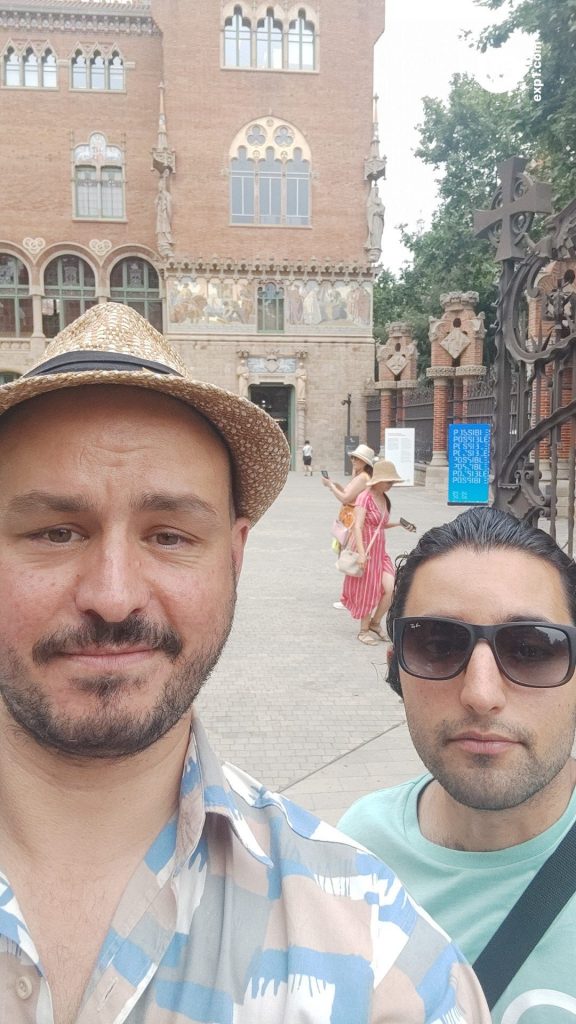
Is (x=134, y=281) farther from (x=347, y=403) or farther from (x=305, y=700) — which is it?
(x=305, y=700)

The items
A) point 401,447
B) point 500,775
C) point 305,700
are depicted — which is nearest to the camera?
point 500,775

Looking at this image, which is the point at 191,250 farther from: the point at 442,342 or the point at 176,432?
the point at 176,432

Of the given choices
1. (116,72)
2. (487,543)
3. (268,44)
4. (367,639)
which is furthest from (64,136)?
(487,543)

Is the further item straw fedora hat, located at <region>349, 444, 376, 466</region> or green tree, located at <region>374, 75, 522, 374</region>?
green tree, located at <region>374, 75, 522, 374</region>

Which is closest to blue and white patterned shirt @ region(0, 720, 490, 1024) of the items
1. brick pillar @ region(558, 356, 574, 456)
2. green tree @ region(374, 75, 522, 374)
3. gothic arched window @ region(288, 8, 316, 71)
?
brick pillar @ region(558, 356, 574, 456)

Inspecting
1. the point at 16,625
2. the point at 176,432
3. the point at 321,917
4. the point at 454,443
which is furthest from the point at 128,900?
the point at 454,443

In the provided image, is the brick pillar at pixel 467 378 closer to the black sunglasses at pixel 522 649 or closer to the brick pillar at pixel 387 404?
the brick pillar at pixel 387 404

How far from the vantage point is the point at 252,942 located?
3.83ft

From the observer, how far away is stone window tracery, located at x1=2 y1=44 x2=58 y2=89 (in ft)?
106

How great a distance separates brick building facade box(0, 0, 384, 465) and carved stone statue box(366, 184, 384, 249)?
0.07 meters

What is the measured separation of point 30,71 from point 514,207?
35.2 meters

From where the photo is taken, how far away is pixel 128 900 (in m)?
1.23

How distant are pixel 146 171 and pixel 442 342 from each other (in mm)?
20557

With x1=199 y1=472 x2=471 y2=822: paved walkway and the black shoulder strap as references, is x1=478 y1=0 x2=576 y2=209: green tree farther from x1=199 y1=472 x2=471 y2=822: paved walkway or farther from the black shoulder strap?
the black shoulder strap
